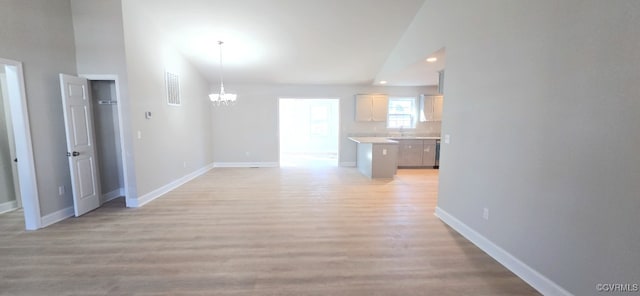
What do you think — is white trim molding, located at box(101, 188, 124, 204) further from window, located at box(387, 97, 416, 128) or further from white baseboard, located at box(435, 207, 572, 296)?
window, located at box(387, 97, 416, 128)

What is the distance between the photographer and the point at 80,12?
12.2 ft

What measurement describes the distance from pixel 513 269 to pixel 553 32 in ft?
6.56

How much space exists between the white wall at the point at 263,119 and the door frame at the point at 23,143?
4.36 m

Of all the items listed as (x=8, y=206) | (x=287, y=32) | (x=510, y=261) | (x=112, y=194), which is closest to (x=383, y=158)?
(x=287, y=32)

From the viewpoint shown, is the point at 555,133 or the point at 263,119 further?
the point at 263,119

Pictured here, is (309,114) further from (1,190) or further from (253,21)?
(1,190)

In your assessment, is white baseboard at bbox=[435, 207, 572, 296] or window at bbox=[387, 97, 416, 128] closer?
white baseboard at bbox=[435, 207, 572, 296]

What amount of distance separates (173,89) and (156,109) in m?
0.79

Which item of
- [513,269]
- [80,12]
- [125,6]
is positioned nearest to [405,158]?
[513,269]

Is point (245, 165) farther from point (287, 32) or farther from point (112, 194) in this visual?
point (287, 32)

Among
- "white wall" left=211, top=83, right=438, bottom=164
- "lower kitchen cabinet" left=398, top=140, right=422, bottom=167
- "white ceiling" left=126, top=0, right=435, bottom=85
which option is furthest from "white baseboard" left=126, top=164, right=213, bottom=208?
"lower kitchen cabinet" left=398, top=140, right=422, bottom=167

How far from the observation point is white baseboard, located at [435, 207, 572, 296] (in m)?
2.03

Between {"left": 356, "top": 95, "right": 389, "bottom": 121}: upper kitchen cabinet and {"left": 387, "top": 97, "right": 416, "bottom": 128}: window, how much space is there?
14.3 inches

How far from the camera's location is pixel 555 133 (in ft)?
6.44
